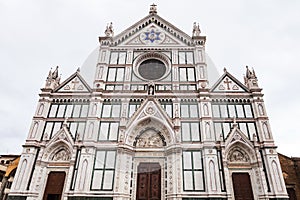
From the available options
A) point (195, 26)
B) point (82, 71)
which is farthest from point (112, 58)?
point (195, 26)

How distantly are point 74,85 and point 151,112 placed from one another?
7.37 metres

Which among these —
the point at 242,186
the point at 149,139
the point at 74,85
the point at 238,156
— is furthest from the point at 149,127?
the point at 242,186

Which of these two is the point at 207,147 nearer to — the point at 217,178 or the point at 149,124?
the point at 217,178

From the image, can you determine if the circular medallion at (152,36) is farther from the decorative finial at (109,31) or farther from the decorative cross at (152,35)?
the decorative finial at (109,31)

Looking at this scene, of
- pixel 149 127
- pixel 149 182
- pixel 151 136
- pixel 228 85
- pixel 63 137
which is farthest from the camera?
pixel 228 85

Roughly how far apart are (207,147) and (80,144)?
9359 millimetres

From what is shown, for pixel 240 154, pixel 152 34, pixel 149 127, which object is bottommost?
pixel 240 154

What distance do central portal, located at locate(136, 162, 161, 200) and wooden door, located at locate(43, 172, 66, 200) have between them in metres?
5.45

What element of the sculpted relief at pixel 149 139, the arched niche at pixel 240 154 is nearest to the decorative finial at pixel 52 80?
the sculpted relief at pixel 149 139

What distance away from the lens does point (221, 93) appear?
17.9 m

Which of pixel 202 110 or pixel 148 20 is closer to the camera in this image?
pixel 202 110

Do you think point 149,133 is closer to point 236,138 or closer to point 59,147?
point 236,138

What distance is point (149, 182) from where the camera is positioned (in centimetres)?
1523

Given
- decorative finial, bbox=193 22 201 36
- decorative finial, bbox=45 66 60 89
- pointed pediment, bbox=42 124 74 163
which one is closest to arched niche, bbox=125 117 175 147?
pointed pediment, bbox=42 124 74 163
